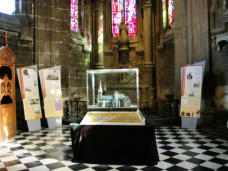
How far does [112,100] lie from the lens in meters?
4.55

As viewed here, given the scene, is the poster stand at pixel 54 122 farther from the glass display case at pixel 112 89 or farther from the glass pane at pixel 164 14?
the glass pane at pixel 164 14

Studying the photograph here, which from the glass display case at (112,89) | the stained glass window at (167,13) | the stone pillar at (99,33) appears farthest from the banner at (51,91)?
the stained glass window at (167,13)

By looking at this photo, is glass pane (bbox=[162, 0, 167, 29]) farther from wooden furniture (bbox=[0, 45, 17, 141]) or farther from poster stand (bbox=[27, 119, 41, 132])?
poster stand (bbox=[27, 119, 41, 132])

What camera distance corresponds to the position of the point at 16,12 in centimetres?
849

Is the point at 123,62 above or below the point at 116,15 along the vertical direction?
below

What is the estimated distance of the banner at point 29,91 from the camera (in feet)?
24.3

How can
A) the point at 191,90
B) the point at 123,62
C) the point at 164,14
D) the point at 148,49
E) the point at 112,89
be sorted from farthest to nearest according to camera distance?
1. the point at 123,62
2. the point at 148,49
3. the point at 164,14
4. the point at 191,90
5. the point at 112,89

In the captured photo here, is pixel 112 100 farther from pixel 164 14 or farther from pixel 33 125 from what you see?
pixel 164 14

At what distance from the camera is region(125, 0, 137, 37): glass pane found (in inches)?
539

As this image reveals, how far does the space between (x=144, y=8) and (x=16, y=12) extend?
7418 mm

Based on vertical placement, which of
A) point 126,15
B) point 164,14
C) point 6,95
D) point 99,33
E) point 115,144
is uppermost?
point 126,15

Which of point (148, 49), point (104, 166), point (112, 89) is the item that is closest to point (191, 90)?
point (112, 89)

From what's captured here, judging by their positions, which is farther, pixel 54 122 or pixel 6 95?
pixel 54 122

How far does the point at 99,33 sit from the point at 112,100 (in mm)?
9056
